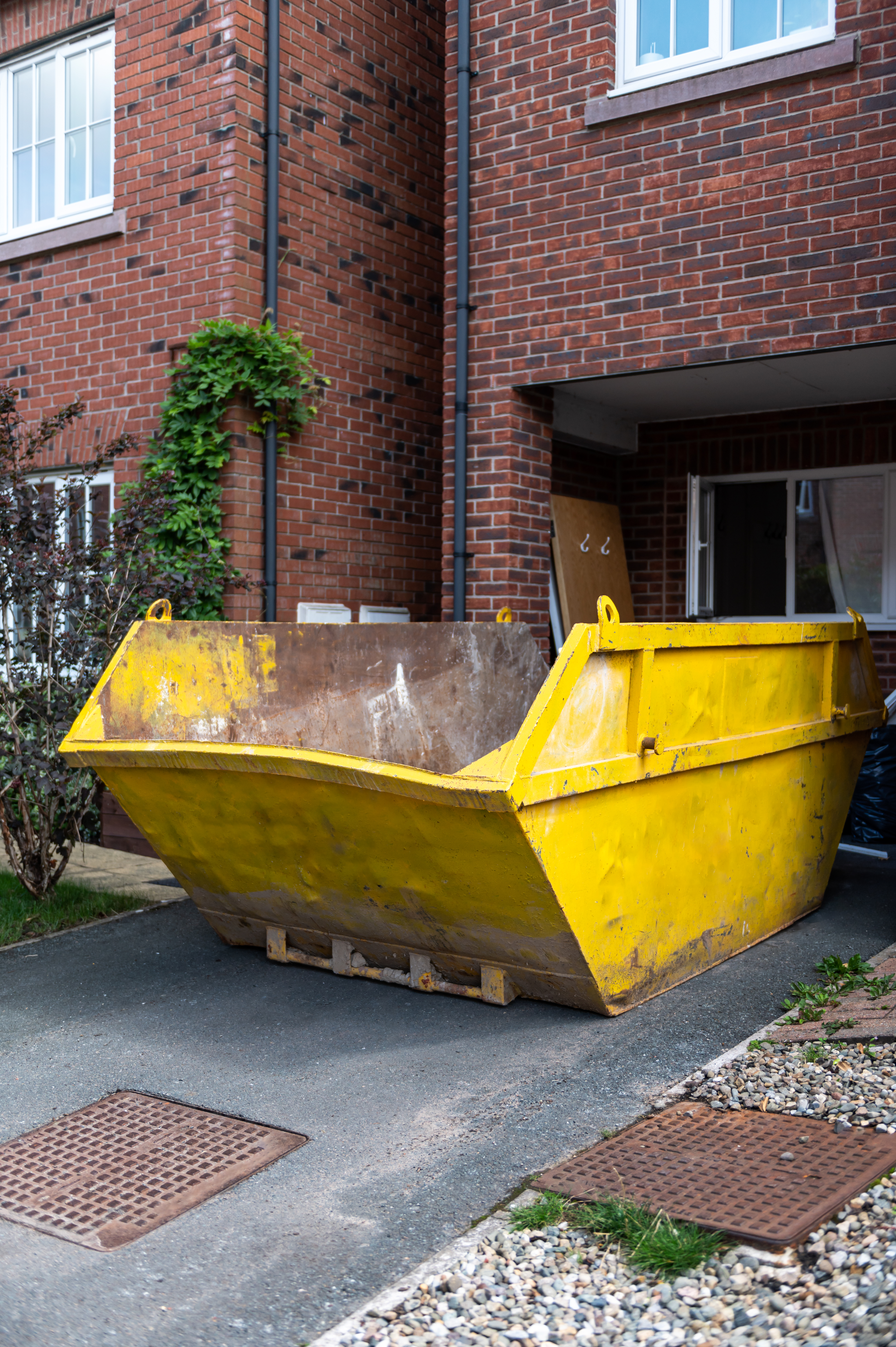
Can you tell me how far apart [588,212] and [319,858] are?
14.5 ft

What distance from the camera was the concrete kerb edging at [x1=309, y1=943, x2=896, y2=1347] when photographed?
2.56 meters

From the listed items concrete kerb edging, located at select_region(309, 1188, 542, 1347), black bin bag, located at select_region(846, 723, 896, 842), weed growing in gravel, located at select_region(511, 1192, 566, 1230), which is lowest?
concrete kerb edging, located at select_region(309, 1188, 542, 1347)

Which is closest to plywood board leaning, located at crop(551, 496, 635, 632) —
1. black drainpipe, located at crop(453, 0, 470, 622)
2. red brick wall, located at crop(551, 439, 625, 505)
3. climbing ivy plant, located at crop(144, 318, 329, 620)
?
red brick wall, located at crop(551, 439, 625, 505)

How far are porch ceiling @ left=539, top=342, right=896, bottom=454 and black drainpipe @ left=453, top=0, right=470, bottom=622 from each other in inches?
21.8

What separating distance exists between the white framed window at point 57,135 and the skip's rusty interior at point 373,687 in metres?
4.51

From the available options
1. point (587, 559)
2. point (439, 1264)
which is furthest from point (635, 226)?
point (439, 1264)

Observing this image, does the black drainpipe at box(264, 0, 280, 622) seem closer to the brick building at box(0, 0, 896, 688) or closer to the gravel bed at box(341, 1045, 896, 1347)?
the brick building at box(0, 0, 896, 688)

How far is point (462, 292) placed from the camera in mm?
7367

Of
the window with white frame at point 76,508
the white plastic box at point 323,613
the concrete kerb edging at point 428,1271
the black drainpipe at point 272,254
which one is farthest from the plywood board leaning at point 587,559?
the concrete kerb edging at point 428,1271

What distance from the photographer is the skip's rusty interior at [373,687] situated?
5.14m

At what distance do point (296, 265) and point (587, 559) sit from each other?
278 cm

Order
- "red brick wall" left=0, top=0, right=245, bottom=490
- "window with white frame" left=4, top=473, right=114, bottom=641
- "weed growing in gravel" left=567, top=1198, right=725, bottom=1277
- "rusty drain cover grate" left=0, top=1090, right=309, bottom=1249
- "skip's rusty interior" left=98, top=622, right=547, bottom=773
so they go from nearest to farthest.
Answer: "weed growing in gravel" left=567, top=1198, right=725, bottom=1277, "rusty drain cover grate" left=0, top=1090, right=309, bottom=1249, "skip's rusty interior" left=98, top=622, right=547, bottom=773, "window with white frame" left=4, top=473, right=114, bottom=641, "red brick wall" left=0, top=0, right=245, bottom=490

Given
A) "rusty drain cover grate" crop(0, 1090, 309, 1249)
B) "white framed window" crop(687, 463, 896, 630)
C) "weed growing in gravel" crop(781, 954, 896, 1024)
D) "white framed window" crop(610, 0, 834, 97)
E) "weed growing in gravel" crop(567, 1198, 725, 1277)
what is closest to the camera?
"weed growing in gravel" crop(567, 1198, 725, 1277)

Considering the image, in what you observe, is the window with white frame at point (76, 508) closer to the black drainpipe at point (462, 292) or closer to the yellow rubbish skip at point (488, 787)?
the yellow rubbish skip at point (488, 787)
